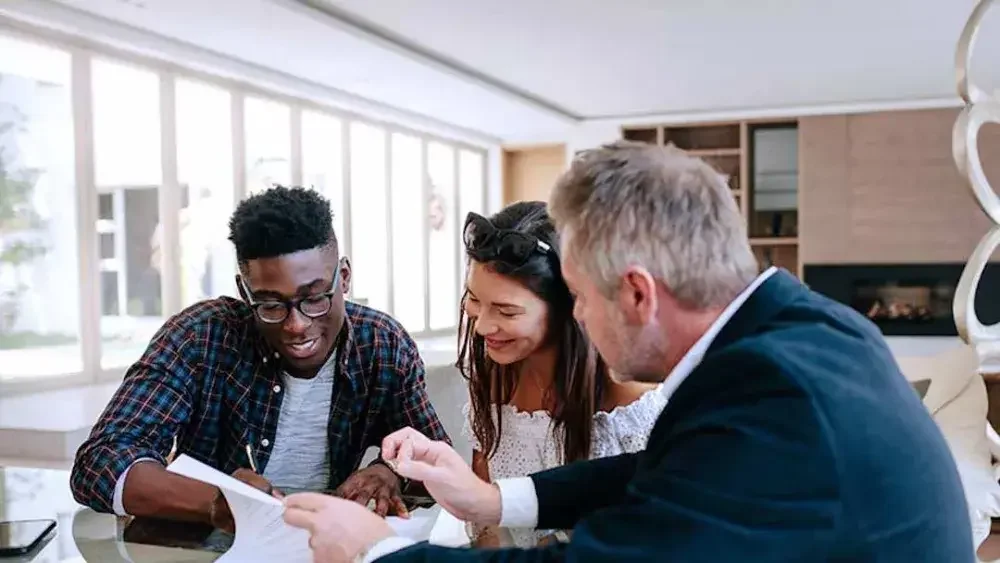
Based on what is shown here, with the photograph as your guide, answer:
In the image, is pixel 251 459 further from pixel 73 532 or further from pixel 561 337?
pixel 561 337

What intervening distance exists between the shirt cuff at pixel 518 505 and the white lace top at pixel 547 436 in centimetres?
29

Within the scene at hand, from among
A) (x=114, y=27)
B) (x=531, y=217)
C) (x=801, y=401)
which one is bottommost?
(x=801, y=401)

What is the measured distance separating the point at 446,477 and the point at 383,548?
0.72 feet

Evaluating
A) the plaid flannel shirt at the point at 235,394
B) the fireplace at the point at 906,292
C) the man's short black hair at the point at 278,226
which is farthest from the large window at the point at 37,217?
the fireplace at the point at 906,292

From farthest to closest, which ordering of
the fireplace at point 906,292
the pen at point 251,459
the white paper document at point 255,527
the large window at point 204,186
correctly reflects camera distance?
1. the fireplace at point 906,292
2. the large window at point 204,186
3. the pen at point 251,459
4. the white paper document at point 255,527

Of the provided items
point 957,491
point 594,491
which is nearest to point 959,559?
point 957,491

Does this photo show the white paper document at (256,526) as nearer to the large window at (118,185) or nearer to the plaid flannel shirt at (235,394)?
the plaid flannel shirt at (235,394)

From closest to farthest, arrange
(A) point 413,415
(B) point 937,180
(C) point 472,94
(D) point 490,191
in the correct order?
1. (A) point 413,415
2. (C) point 472,94
3. (B) point 937,180
4. (D) point 490,191

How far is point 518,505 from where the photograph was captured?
1.18 m

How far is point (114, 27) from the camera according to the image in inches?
156

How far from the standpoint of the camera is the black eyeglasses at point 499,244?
1.49 meters

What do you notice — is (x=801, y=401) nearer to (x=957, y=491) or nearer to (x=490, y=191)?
(x=957, y=491)

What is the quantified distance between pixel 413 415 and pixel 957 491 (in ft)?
3.50

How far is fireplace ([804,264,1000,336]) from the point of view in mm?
6863
